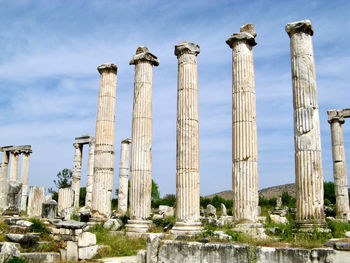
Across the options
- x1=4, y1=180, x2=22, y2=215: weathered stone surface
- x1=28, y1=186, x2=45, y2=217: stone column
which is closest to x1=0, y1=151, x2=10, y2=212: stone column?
x1=28, y1=186, x2=45, y2=217: stone column

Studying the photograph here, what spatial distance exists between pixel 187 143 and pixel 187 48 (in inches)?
176

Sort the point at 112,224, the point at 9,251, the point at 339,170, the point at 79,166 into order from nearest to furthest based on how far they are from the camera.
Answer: the point at 9,251
the point at 112,224
the point at 339,170
the point at 79,166

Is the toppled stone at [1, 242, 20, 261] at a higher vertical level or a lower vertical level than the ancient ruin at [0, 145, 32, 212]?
lower

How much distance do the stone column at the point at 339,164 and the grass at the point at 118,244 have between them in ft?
55.8

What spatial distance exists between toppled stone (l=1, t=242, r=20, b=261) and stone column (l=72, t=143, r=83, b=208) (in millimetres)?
19800

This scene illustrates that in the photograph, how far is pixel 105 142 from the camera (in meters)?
19.4

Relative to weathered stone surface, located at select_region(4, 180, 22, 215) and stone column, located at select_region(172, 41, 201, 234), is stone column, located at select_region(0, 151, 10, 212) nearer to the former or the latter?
weathered stone surface, located at select_region(4, 180, 22, 215)

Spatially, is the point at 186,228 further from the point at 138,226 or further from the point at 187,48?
the point at 187,48

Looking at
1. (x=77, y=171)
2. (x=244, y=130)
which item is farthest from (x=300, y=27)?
(x=77, y=171)

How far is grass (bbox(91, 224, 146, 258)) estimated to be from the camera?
12.5m

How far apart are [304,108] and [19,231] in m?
12.3

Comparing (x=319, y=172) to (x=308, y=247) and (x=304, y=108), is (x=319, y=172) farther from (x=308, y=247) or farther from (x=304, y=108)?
(x=308, y=247)

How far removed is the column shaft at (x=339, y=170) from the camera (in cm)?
2511

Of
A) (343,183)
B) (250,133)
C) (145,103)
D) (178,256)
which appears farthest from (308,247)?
(343,183)
